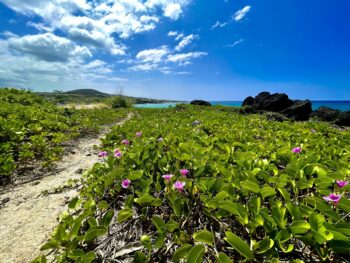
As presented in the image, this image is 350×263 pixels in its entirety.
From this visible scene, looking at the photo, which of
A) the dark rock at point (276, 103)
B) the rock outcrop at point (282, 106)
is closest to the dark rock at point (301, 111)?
the rock outcrop at point (282, 106)

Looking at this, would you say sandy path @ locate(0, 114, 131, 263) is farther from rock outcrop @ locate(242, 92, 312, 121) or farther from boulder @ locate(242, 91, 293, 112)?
boulder @ locate(242, 91, 293, 112)

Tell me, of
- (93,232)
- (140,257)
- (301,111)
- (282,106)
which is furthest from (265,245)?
(282,106)

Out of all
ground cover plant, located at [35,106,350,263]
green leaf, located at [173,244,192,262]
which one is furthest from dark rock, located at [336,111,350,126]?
green leaf, located at [173,244,192,262]

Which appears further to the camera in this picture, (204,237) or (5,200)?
(5,200)

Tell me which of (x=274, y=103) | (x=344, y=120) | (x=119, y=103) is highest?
(x=274, y=103)

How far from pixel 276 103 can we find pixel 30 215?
21.0m

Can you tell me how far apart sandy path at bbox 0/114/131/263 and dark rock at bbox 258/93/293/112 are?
62.4 ft

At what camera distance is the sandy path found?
2.05 meters

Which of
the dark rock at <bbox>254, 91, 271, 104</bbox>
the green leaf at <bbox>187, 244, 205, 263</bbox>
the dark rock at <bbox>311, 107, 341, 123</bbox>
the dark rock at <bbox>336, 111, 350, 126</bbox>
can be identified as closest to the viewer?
the green leaf at <bbox>187, 244, 205, 263</bbox>

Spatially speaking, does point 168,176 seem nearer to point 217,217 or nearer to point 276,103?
point 217,217

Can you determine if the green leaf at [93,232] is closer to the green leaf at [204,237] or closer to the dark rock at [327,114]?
the green leaf at [204,237]

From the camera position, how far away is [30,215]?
8.91 feet

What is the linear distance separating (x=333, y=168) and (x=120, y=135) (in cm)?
464

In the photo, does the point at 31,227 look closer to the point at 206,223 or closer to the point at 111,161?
the point at 111,161
